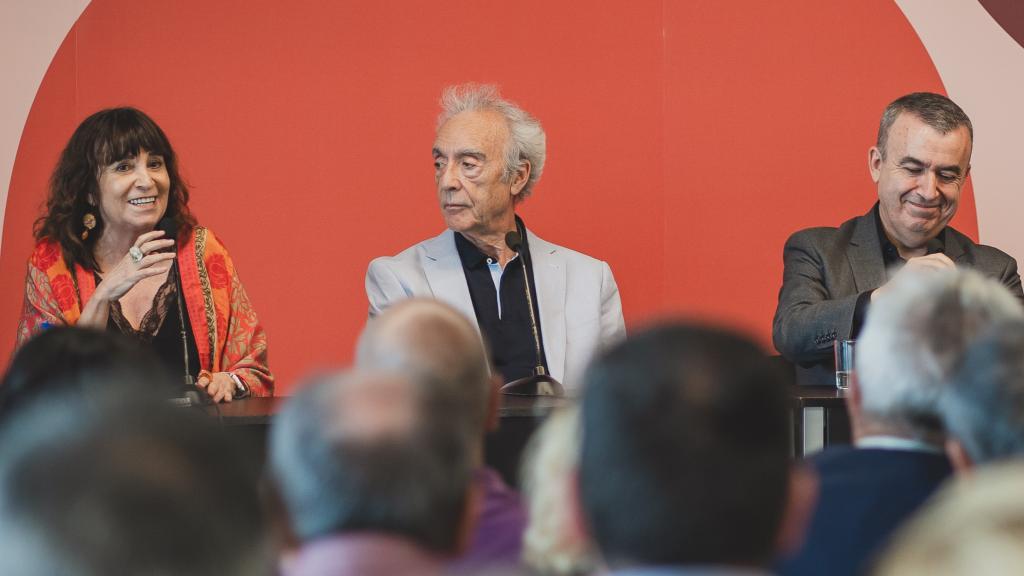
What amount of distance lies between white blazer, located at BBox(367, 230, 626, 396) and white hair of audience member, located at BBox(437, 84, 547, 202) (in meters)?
0.24

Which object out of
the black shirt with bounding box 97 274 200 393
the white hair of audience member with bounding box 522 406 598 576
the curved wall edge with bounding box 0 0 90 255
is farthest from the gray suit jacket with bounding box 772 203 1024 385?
the curved wall edge with bounding box 0 0 90 255

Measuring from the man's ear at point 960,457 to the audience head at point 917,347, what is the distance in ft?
0.16

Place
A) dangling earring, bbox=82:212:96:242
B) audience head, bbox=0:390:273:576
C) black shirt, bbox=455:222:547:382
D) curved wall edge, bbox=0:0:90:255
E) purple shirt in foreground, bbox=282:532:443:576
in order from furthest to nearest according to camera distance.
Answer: curved wall edge, bbox=0:0:90:255 → black shirt, bbox=455:222:547:382 → dangling earring, bbox=82:212:96:242 → purple shirt in foreground, bbox=282:532:443:576 → audience head, bbox=0:390:273:576

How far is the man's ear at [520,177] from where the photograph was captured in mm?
3877

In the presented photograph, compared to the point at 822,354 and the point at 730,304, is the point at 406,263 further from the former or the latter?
the point at 730,304

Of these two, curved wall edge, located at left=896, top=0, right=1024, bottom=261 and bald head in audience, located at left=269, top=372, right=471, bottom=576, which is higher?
curved wall edge, located at left=896, top=0, right=1024, bottom=261

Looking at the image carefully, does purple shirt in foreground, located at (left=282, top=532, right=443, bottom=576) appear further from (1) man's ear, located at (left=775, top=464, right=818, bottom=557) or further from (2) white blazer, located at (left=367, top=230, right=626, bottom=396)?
(2) white blazer, located at (left=367, top=230, right=626, bottom=396)

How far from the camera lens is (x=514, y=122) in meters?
3.90

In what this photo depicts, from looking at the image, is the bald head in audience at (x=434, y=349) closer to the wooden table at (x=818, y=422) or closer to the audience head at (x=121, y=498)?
the audience head at (x=121, y=498)

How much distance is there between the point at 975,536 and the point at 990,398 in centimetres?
60

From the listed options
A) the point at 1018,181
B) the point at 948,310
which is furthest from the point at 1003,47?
the point at 948,310

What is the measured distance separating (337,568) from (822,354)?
2578 millimetres

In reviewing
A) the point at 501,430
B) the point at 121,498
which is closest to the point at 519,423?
the point at 501,430

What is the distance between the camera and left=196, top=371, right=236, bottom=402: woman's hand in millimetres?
2990
